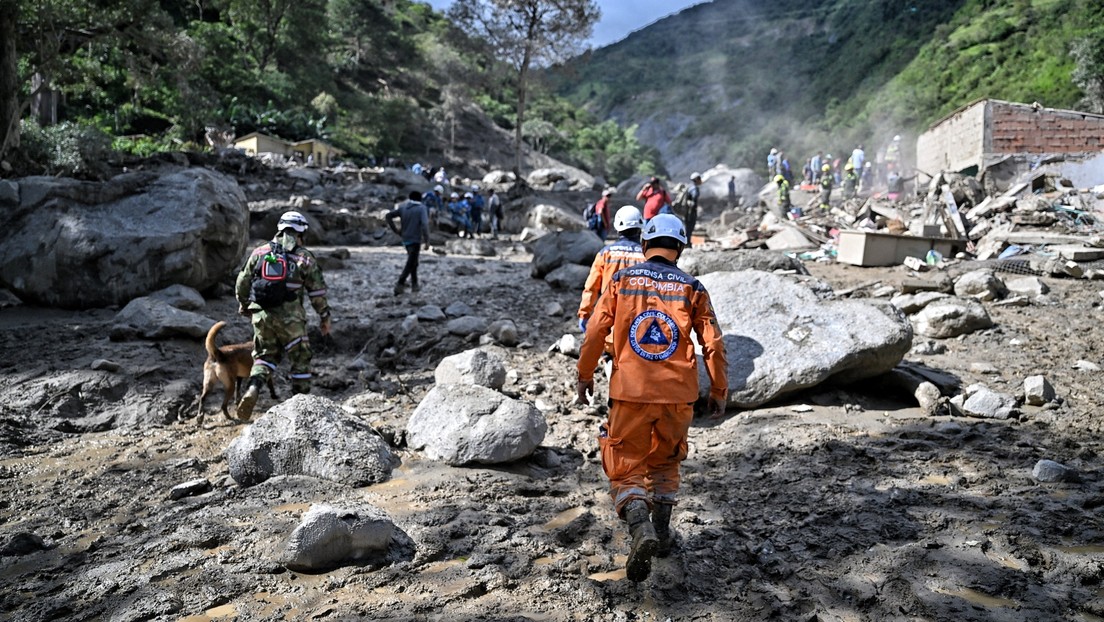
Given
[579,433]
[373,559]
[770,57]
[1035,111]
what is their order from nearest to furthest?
[373,559]
[579,433]
[1035,111]
[770,57]

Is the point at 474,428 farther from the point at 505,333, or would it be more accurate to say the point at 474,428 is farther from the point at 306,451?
the point at 505,333

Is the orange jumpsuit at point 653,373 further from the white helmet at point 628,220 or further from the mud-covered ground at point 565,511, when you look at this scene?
the white helmet at point 628,220

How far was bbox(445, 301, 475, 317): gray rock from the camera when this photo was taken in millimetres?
8289

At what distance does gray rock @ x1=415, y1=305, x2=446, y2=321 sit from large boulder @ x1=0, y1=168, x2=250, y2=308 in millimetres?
2311

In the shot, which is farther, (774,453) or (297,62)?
(297,62)

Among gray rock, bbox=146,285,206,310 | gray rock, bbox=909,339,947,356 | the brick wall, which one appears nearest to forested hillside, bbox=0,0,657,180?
gray rock, bbox=146,285,206,310

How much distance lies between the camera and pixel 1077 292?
316 inches

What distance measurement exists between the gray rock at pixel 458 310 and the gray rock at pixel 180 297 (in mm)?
2712

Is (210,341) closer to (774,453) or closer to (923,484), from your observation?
(774,453)

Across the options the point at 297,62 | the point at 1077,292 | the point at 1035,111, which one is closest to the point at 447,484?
the point at 1077,292

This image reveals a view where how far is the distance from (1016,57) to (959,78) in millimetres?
2276

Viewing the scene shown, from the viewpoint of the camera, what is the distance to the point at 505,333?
24.0 feet

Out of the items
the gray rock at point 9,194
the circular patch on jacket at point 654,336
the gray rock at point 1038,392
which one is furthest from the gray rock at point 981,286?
the gray rock at point 9,194

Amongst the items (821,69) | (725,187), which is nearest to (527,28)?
(725,187)
